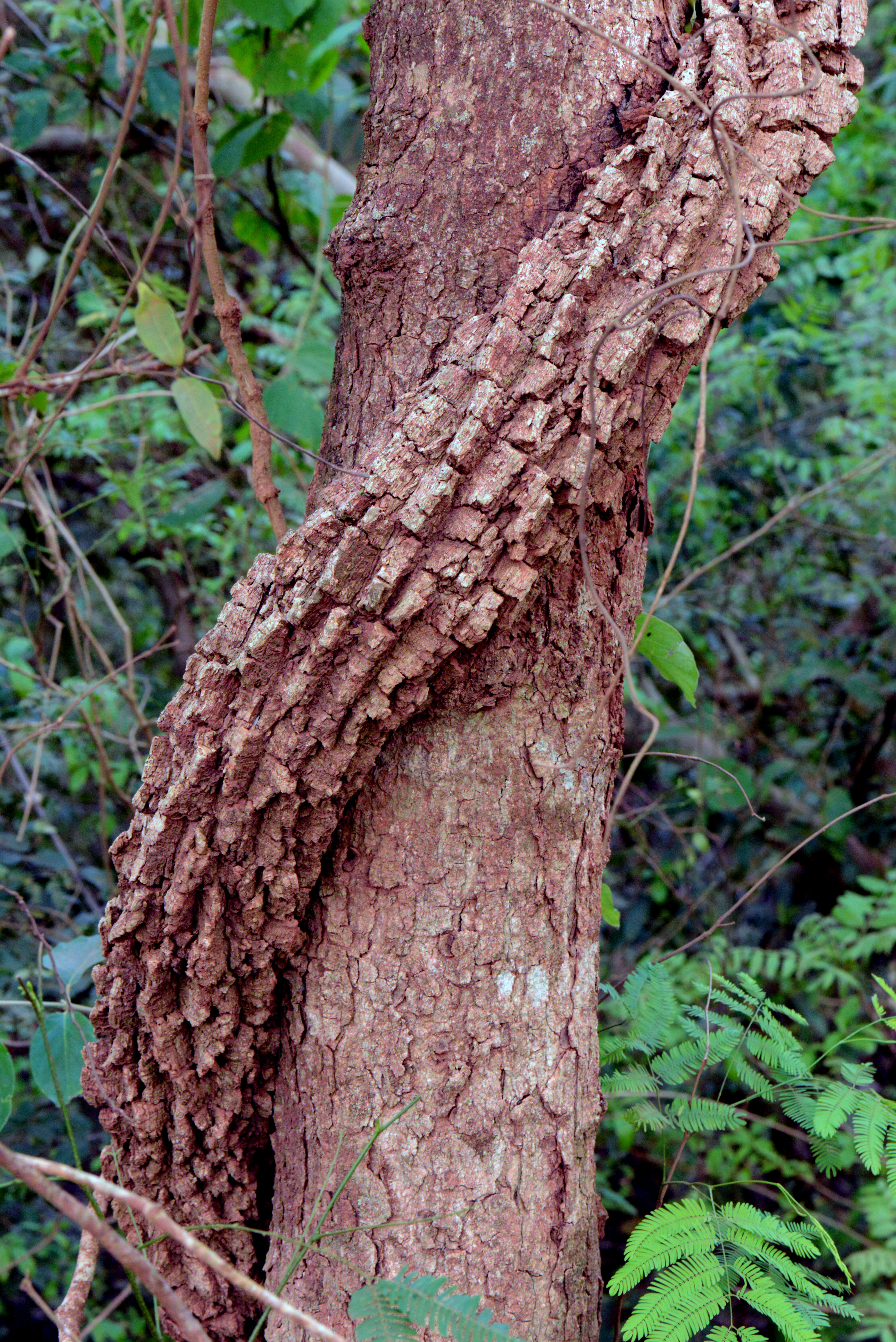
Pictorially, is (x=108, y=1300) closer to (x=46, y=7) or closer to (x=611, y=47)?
(x=611, y=47)

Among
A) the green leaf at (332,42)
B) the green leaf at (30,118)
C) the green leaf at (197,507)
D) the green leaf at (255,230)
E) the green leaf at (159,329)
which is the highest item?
the green leaf at (30,118)

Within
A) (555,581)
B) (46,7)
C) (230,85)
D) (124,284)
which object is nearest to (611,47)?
(555,581)

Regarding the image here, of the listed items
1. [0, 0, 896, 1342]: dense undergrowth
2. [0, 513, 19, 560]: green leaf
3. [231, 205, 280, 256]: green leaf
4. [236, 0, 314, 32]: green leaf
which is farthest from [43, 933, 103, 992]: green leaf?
[231, 205, 280, 256]: green leaf

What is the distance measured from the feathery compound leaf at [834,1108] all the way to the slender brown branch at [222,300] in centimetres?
77

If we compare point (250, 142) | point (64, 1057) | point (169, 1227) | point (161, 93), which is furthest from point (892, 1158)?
point (161, 93)

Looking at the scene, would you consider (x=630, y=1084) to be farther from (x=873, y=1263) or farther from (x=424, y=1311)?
(x=873, y=1263)

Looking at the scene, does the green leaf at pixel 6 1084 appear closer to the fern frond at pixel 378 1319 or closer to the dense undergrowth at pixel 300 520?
the fern frond at pixel 378 1319

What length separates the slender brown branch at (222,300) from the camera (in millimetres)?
935

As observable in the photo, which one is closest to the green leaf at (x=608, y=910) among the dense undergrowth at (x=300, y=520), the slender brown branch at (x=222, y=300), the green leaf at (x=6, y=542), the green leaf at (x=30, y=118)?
the dense undergrowth at (x=300, y=520)

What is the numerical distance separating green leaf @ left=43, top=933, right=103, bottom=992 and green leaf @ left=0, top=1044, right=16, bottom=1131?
4.0 inches

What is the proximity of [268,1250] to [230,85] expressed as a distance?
2.41 metres

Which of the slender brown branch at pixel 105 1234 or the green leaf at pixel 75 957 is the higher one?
the slender brown branch at pixel 105 1234

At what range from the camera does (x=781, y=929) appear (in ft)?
7.84

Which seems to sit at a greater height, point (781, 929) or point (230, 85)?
point (230, 85)
